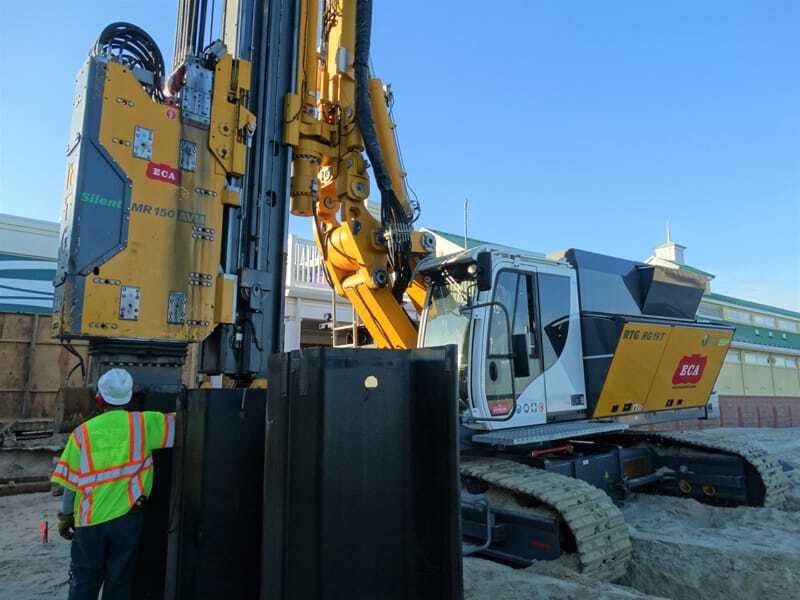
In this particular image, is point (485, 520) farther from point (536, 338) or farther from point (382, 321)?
point (382, 321)

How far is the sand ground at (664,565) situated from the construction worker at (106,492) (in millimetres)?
Result: 1358

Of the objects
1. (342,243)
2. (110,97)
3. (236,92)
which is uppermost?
(236,92)

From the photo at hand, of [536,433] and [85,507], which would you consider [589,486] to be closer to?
[536,433]

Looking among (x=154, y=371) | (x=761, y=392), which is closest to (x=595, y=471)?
(x=154, y=371)

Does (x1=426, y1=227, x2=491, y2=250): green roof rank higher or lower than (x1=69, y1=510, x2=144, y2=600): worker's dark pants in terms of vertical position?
higher

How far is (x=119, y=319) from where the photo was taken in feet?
13.8

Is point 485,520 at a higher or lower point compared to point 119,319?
lower

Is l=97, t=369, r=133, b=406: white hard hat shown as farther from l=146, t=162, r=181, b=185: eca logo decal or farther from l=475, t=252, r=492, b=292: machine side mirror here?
l=475, t=252, r=492, b=292: machine side mirror

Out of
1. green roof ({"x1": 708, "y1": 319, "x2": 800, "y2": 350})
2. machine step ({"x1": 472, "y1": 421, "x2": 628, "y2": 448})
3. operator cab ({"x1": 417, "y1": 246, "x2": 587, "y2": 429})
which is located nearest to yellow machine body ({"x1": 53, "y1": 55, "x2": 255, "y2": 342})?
operator cab ({"x1": 417, "y1": 246, "x2": 587, "y2": 429})

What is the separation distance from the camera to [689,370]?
309 inches

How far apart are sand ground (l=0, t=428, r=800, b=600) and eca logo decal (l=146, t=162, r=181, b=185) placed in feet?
10.1

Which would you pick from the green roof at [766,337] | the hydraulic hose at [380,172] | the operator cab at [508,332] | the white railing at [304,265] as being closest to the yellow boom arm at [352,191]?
the hydraulic hose at [380,172]

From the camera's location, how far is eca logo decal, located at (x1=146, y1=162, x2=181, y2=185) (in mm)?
4477

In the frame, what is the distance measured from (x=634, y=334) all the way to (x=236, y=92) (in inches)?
194
